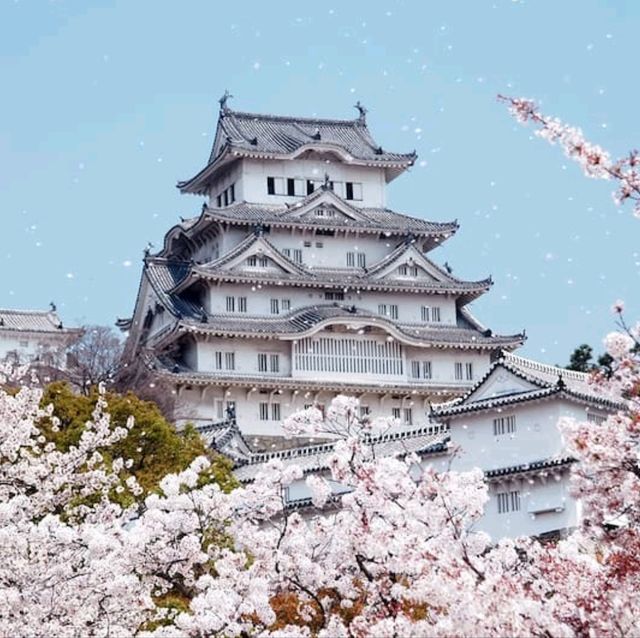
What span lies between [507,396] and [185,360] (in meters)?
21.1

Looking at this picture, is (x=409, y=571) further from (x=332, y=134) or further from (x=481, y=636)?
(x=332, y=134)

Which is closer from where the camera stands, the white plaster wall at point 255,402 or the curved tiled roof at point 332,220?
the white plaster wall at point 255,402

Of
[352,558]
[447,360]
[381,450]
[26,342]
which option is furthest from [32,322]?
[352,558]

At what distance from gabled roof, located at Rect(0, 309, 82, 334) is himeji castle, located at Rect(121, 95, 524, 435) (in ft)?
32.8

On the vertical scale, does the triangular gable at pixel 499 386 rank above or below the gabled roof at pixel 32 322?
below

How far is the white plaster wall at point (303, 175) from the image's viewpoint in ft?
197

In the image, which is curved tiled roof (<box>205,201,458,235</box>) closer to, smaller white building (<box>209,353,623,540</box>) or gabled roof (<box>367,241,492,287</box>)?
gabled roof (<box>367,241,492,287</box>)

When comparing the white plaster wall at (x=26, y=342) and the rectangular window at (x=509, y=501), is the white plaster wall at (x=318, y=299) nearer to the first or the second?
the white plaster wall at (x=26, y=342)

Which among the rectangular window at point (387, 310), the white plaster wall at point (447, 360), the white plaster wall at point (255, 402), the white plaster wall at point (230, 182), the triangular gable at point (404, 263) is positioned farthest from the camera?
the white plaster wall at point (230, 182)

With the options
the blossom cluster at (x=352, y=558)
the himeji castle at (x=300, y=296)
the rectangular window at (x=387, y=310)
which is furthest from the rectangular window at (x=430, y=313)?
the blossom cluster at (x=352, y=558)

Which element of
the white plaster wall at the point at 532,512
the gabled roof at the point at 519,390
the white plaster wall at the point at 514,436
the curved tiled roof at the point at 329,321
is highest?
the curved tiled roof at the point at 329,321

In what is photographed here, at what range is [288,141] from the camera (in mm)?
60875

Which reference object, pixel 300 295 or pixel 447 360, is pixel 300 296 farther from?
pixel 447 360

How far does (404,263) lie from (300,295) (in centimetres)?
409
